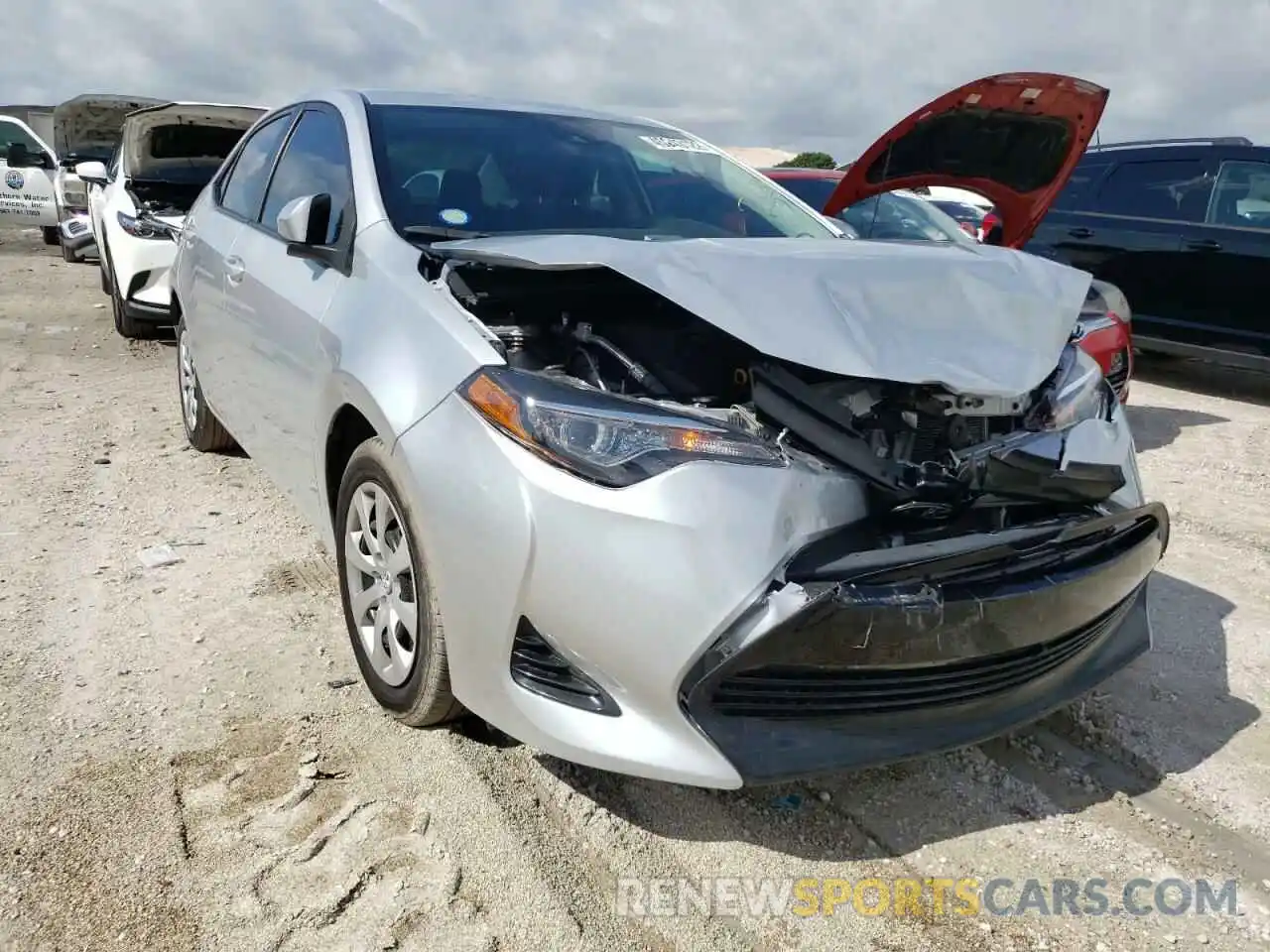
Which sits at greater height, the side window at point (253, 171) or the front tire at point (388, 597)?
the side window at point (253, 171)

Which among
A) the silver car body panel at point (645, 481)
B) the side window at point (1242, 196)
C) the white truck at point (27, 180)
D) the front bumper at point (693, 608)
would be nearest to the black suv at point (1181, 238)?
the side window at point (1242, 196)

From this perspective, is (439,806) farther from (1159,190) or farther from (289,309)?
(1159,190)

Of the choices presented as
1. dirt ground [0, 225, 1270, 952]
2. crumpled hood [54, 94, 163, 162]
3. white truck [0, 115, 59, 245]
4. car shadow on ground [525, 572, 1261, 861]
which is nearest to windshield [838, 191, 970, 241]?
dirt ground [0, 225, 1270, 952]

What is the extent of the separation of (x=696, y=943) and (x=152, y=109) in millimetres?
8085

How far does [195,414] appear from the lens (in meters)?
4.96

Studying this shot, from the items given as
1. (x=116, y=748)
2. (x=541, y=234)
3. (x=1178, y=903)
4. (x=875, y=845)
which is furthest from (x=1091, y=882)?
(x=116, y=748)

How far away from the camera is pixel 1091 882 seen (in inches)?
88.7

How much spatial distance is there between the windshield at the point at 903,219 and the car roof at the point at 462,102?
294 centimetres

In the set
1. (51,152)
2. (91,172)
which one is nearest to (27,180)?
(51,152)

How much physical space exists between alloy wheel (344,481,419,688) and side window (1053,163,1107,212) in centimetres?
695

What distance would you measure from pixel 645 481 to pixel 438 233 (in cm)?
123

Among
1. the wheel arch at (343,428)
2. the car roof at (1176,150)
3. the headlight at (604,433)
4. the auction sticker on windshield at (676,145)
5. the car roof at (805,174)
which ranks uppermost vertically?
the car roof at (1176,150)

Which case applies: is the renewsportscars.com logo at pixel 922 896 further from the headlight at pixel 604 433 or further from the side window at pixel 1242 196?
the side window at pixel 1242 196

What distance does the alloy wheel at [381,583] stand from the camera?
8.28 ft
